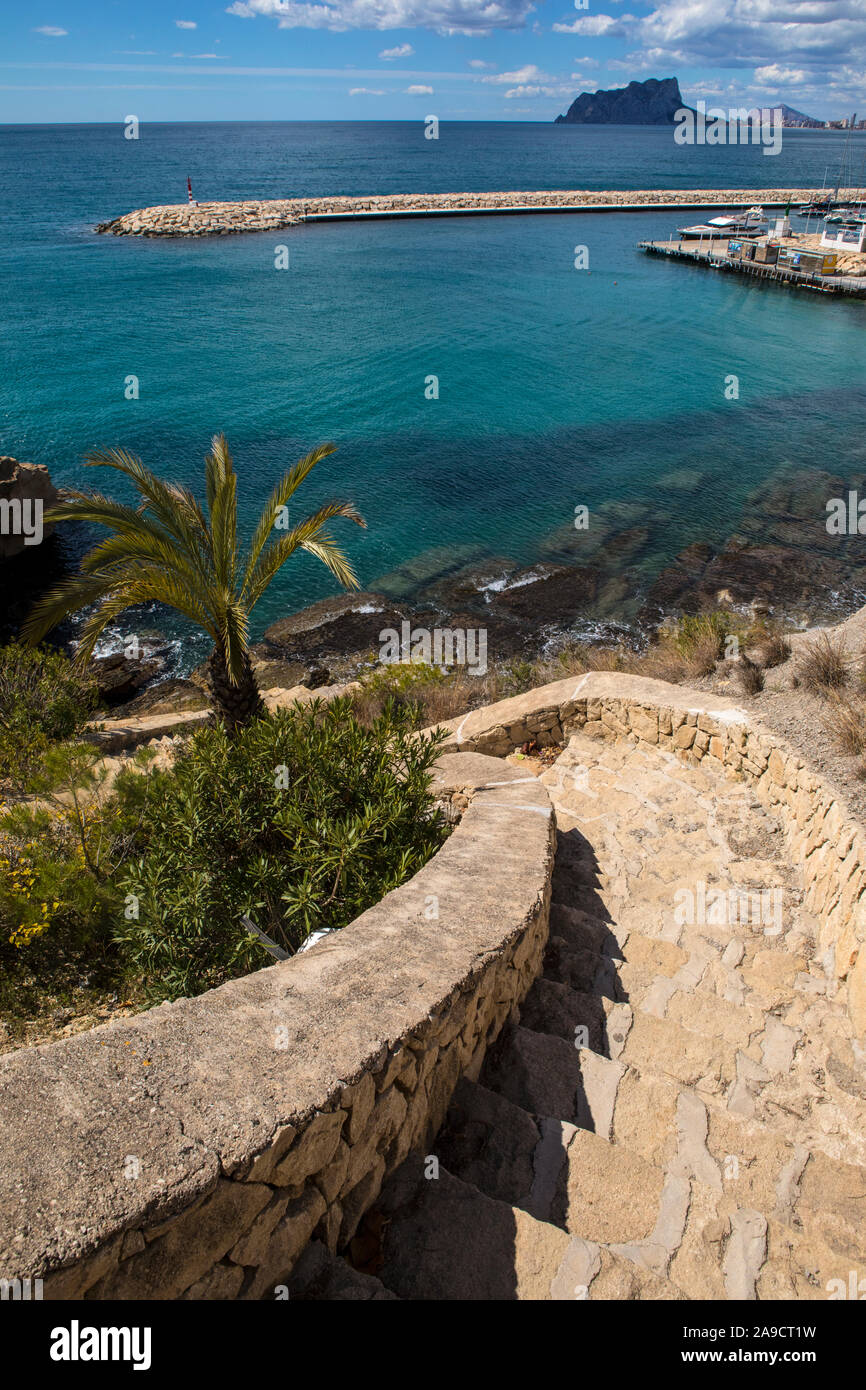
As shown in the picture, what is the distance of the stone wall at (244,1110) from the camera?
2316 mm

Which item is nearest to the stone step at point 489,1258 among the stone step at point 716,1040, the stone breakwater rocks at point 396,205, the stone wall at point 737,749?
the stone step at point 716,1040

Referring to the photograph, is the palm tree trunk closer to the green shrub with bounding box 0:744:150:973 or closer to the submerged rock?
the green shrub with bounding box 0:744:150:973

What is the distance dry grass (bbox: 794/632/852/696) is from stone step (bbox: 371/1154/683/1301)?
6116mm

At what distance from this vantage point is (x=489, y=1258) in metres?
2.91

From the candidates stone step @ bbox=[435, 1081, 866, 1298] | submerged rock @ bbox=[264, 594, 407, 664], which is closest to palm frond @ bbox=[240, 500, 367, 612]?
submerged rock @ bbox=[264, 594, 407, 664]

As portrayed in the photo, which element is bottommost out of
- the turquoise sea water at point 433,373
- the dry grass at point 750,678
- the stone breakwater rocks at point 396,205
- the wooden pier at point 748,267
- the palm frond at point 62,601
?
the dry grass at point 750,678

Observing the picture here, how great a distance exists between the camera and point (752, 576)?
752 inches

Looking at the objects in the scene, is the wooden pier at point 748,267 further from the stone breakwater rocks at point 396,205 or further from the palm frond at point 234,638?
the palm frond at point 234,638

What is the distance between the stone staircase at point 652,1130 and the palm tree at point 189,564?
4971 mm

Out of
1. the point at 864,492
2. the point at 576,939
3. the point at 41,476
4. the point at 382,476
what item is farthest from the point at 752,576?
the point at 41,476

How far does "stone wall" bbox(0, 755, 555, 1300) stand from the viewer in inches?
91.2

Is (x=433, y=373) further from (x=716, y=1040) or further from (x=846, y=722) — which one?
(x=716, y=1040)

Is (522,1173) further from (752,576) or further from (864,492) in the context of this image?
(864,492)
